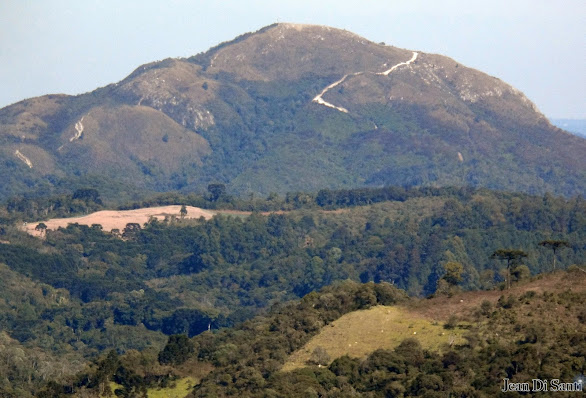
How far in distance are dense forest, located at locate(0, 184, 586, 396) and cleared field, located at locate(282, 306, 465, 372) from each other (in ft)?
130

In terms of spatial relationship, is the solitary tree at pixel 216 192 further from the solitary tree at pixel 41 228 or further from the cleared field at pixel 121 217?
the solitary tree at pixel 41 228

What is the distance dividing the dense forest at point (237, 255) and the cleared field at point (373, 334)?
39.7 meters

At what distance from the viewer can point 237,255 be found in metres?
167

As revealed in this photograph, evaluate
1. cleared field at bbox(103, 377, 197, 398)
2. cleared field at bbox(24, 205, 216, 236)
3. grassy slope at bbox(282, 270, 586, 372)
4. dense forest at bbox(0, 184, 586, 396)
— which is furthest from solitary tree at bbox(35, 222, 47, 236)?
grassy slope at bbox(282, 270, 586, 372)

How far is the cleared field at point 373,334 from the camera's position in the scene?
2793 inches

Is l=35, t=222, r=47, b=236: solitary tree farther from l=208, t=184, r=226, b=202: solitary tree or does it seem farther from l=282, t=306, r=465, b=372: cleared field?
l=282, t=306, r=465, b=372: cleared field

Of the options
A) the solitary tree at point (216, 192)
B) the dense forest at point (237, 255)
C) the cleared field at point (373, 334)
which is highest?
the solitary tree at point (216, 192)

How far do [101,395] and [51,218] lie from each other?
3920 inches

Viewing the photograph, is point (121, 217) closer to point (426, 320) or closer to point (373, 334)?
point (373, 334)

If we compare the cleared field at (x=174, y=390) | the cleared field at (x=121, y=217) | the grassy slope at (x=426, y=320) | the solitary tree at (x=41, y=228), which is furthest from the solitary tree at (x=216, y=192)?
the grassy slope at (x=426, y=320)

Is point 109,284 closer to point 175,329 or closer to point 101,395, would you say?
point 175,329

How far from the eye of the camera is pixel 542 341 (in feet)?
211

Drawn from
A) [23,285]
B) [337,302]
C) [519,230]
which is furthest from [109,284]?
[337,302]

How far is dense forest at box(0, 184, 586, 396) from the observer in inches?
4998
